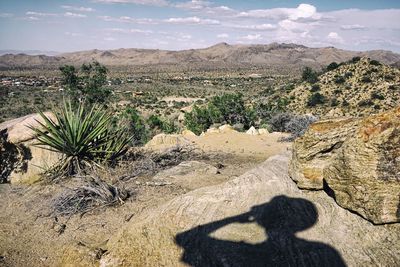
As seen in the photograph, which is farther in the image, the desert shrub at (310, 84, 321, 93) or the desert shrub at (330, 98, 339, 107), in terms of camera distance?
the desert shrub at (310, 84, 321, 93)

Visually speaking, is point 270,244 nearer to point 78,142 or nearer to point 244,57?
point 78,142

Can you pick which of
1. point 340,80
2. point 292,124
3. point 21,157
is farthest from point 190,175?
point 340,80

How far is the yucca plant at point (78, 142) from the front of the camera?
8.68 m

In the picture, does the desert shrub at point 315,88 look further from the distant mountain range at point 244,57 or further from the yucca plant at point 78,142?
the distant mountain range at point 244,57

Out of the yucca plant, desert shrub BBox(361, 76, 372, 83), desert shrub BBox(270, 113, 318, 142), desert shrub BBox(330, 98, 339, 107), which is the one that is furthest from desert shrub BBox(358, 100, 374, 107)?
the yucca plant

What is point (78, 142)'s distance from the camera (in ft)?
28.9

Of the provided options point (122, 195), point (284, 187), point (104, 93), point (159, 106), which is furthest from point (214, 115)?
point (159, 106)

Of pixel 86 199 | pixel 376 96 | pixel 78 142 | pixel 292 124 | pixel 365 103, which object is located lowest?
pixel 365 103

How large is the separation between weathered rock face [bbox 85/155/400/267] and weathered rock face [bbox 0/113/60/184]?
158 inches

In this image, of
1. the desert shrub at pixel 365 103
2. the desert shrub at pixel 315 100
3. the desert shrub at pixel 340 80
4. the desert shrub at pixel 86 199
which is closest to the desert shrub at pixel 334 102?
the desert shrub at pixel 315 100

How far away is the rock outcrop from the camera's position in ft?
15.3

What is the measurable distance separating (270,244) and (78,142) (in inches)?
211

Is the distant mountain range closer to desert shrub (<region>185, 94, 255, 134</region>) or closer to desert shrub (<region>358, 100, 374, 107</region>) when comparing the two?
desert shrub (<region>358, 100, 374, 107</region>)

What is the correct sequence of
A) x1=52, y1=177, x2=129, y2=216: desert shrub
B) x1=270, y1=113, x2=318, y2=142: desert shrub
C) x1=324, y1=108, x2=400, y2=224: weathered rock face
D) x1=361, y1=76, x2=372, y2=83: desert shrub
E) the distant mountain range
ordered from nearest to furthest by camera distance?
1. x1=324, y1=108, x2=400, y2=224: weathered rock face
2. x1=52, y1=177, x2=129, y2=216: desert shrub
3. x1=270, y1=113, x2=318, y2=142: desert shrub
4. x1=361, y1=76, x2=372, y2=83: desert shrub
5. the distant mountain range
